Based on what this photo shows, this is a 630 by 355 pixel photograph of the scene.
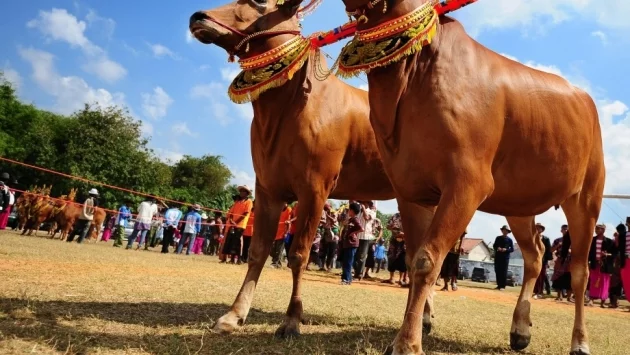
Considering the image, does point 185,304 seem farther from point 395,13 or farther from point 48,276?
point 395,13

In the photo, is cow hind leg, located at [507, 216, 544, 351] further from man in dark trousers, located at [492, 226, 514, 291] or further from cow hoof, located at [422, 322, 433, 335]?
man in dark trousers, located at [492, 226, 514, 291]

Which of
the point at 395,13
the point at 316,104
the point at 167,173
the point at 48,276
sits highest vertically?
the point at 167,173

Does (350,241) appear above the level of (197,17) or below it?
below

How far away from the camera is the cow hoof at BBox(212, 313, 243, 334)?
390cm

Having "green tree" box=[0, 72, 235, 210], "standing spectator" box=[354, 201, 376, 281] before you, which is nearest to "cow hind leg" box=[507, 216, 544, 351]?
"standing spectator" box=[354, 201, 376, 281]

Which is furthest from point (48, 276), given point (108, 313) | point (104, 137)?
point (104, 137)

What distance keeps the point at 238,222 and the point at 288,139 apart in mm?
11790

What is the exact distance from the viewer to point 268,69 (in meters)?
4.34

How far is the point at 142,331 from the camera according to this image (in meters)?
3.71

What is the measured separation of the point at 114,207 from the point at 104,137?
734 centimetres

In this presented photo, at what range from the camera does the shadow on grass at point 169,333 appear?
127 inches

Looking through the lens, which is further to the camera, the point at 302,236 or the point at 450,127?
the point at 302,236

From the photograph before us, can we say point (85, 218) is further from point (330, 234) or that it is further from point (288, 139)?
point (288, 139)

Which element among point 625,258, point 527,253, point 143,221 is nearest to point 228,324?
point 527,253
